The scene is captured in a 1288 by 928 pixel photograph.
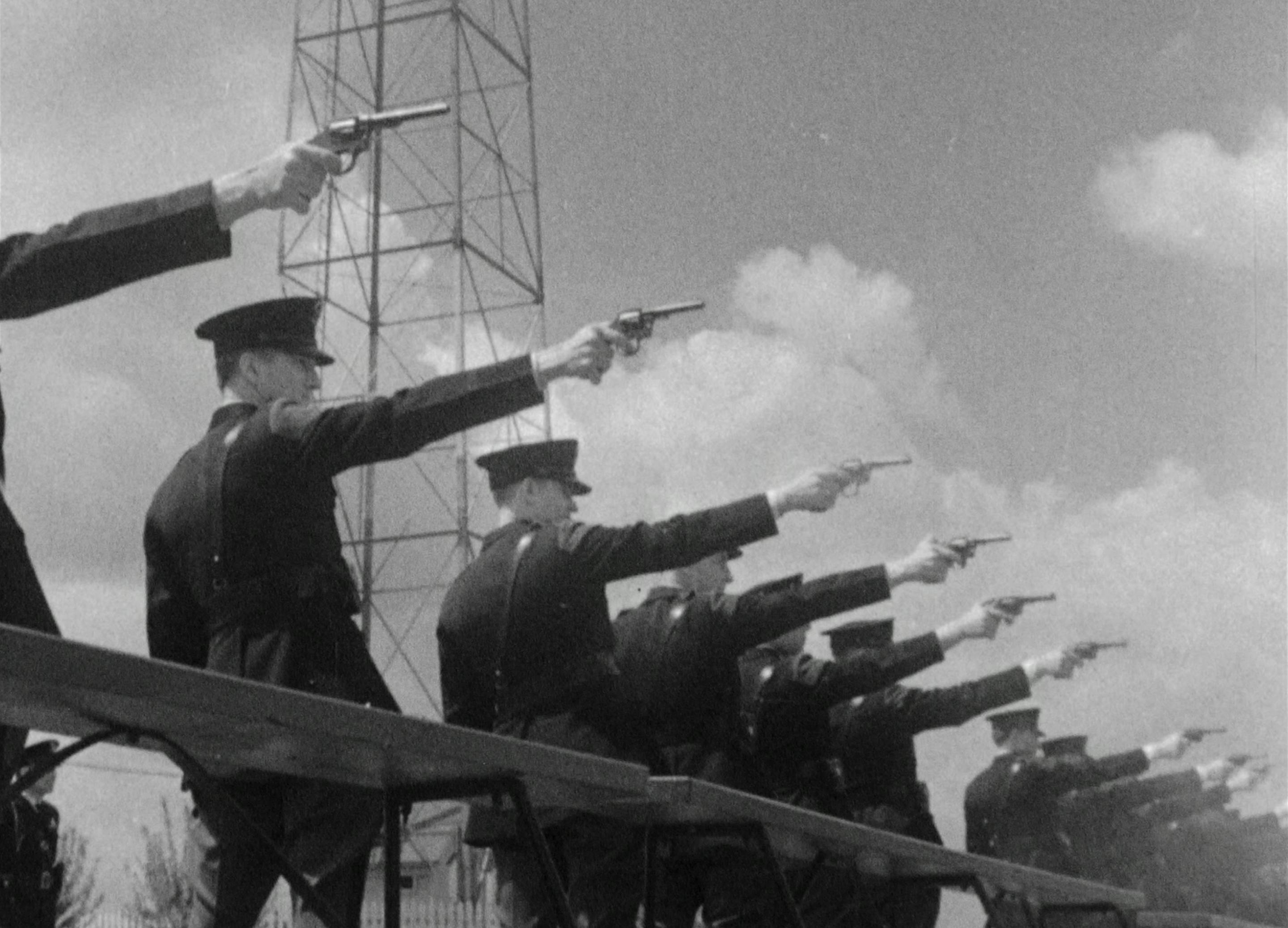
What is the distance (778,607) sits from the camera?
6.71 metres

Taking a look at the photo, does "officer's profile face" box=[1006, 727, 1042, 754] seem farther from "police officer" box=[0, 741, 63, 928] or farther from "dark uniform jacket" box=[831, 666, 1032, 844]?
"police officer" box=[0, 741, 63, 928]

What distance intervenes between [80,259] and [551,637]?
90.9 inches

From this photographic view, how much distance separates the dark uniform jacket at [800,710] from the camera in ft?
25.2

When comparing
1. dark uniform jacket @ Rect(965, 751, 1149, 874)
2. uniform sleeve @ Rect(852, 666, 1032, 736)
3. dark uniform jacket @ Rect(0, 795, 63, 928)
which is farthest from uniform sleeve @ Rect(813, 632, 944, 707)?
dark uniform jacket @ Rect(0, 795, 63, 928)

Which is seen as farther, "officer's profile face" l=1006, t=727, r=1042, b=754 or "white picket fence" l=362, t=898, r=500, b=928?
"white picket fence" l=362, t=898, r=500, b=928

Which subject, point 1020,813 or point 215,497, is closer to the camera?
point 215,497

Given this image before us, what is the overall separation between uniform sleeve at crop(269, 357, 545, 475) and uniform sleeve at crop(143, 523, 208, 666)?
0.44 m

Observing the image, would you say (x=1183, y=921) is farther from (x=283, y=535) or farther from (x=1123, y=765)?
(x=283, y=535)

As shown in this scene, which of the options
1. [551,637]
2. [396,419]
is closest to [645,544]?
[551,637]

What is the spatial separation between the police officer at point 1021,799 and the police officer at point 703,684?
15.1 feet

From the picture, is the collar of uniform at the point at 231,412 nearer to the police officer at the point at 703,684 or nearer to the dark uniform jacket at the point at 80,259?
the dark uniform jacket at the point at 80,259

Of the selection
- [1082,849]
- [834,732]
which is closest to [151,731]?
[834,732]

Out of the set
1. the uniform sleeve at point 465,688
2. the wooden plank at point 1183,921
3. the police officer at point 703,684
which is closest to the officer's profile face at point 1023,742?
the wooden plank at point 1183,921

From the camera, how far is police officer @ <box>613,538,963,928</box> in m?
6.46
